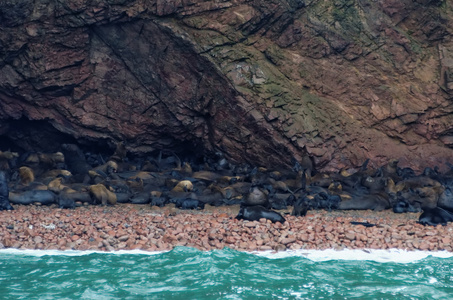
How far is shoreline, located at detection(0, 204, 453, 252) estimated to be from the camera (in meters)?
10.1

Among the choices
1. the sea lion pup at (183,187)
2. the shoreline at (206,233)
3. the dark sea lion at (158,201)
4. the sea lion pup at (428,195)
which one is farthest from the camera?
the sea lion pup at (183,187)

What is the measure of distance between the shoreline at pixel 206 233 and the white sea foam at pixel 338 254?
5.2 inches

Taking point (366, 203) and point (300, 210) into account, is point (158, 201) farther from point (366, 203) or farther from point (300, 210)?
point (366, 203)

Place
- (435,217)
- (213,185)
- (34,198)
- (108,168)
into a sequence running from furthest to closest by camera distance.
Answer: (108,168) < (213,185) < (34,198) < (435,217)

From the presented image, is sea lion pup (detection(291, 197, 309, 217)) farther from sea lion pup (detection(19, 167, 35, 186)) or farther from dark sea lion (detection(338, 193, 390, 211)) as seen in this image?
sea lion pup (detection(19, 167, 35, 186))

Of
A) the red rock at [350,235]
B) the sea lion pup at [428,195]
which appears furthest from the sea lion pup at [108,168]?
the sea lion pup at [428,195]

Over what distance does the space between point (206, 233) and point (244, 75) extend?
694 centimetres

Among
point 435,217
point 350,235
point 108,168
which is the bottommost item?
point 350,235

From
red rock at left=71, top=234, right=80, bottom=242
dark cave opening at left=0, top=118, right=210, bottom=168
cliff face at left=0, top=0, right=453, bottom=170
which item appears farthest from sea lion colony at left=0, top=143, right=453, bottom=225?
red rock at left=71, top=234, right=80, bottom=242

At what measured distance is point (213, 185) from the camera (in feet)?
47.8

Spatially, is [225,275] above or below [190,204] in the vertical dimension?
below

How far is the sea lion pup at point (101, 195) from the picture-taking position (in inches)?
539

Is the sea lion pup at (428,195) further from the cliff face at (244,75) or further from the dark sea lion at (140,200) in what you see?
the dark sea lion at (140,200)

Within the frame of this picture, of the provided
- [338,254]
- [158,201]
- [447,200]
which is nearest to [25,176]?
[158,201]
